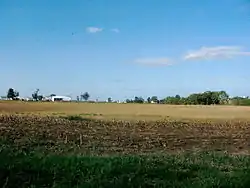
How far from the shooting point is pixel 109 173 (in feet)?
25.4

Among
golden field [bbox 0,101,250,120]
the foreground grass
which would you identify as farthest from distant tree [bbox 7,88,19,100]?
the foreground grass

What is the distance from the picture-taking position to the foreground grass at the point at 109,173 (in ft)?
23.3

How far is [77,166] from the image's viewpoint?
27.1 feet

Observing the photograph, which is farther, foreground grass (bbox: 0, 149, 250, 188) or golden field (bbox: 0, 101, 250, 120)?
golden field (bbox: 0, 101, 250, 120)

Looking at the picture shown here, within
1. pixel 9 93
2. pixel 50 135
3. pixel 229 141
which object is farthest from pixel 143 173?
pixel 9 93

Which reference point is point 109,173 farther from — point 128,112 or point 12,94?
point 12,94

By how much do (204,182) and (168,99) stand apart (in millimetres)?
85919

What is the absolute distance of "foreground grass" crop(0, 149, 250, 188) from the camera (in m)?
7.10

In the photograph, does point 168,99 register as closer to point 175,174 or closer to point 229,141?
point 229,141

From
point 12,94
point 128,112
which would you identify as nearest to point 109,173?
point 128,112

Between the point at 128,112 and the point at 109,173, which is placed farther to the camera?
the point at 128,112

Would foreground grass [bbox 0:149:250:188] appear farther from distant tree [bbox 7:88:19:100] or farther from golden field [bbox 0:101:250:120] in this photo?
distant tree [bbox 7:88:19:100]

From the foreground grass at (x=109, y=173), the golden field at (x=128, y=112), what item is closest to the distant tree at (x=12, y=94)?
the golden field at (x=128, y=112)

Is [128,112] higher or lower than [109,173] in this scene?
higher
